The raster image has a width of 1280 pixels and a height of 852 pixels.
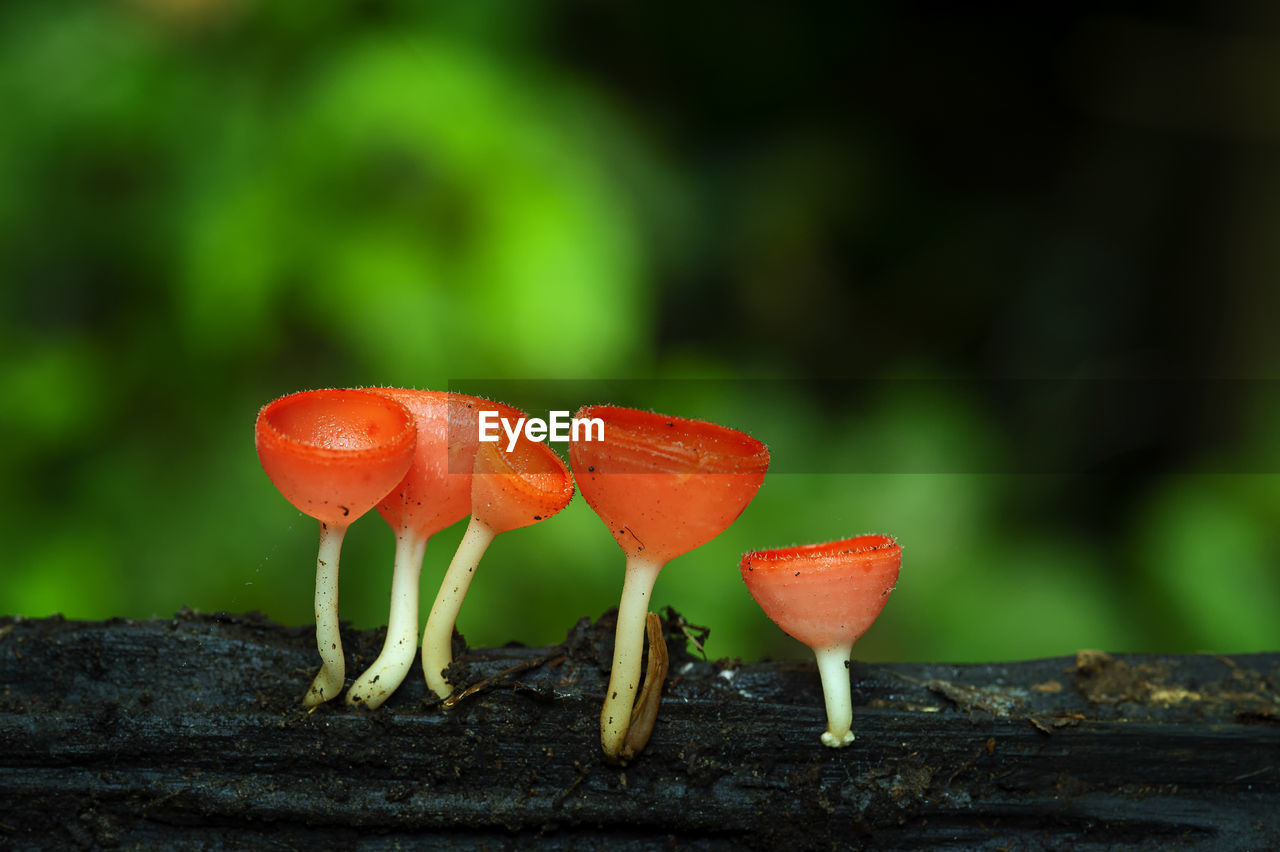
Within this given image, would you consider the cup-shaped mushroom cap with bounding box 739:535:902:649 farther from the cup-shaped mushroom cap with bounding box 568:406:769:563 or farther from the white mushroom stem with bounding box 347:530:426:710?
the white mushroom stem with bounding box 347:530:426:710

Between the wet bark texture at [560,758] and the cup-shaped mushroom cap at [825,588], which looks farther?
the wet bark texture at [560,758]

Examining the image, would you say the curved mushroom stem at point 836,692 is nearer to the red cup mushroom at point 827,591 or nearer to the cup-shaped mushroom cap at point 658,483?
the red cup mushroom at point 827,591

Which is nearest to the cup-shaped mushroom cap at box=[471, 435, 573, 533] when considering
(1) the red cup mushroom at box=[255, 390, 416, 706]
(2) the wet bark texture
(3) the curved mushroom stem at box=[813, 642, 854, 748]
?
(1) the red cup mushroom at box=[255, 390, 416, 706]

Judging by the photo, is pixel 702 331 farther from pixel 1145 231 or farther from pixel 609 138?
pixel 1145 231

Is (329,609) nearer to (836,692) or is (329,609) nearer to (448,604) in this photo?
(448,604)

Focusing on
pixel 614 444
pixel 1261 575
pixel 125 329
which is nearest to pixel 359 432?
pixel 614 444

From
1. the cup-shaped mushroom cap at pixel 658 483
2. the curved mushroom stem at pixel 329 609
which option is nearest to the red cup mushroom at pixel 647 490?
the cup-shaped mushroom cap at pixel 658 483

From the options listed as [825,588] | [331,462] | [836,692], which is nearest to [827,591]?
[825,588]
